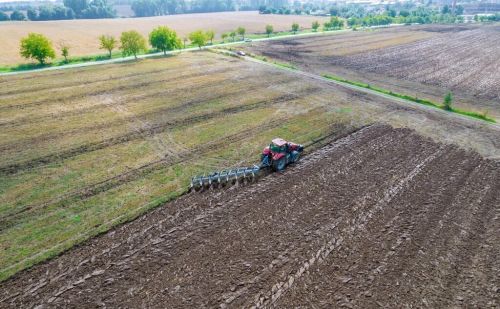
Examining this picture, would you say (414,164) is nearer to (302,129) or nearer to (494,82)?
(302,129)

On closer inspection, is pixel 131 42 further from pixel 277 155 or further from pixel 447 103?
pixel 447 103

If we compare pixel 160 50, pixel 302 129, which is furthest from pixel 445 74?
pixel 160 50

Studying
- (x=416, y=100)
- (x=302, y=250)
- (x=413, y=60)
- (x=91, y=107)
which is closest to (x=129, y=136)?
(x=91, y=107)

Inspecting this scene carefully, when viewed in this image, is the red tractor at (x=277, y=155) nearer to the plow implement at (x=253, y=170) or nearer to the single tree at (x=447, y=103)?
the plow implement at (x=253, y=170)

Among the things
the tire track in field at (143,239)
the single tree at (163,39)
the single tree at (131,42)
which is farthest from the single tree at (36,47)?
the tire track in field at (143,239)

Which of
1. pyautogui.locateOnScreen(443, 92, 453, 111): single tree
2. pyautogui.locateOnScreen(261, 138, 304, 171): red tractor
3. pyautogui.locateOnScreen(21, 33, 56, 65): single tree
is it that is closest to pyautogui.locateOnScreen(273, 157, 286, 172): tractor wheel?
pyautogui.locateOnScreen(261, 138, 304, 171): red tractor

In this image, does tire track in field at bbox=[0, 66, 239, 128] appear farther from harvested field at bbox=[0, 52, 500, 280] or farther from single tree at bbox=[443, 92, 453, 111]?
single tree at bbox=[443, 92, 453, 111]
